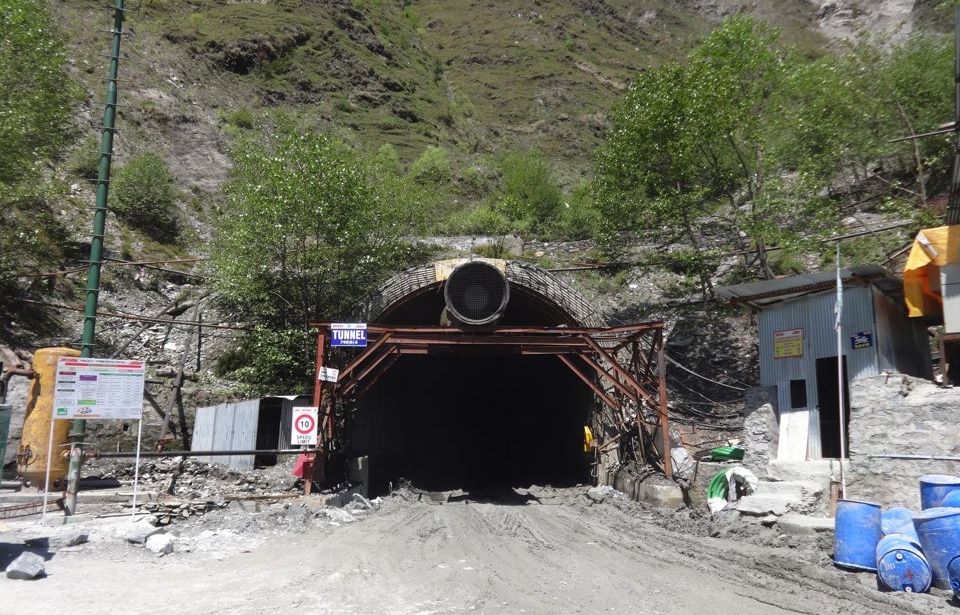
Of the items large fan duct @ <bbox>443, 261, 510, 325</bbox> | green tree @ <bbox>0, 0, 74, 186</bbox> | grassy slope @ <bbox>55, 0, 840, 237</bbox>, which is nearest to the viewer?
large fan duct @ <bbox>443, 261, 510, 325</bbox>

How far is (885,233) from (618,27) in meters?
114

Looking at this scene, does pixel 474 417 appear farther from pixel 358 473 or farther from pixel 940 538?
pixel 940 538

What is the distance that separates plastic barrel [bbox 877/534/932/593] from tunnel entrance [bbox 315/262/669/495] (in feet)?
26.1

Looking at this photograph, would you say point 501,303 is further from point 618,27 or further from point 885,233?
point 618,27

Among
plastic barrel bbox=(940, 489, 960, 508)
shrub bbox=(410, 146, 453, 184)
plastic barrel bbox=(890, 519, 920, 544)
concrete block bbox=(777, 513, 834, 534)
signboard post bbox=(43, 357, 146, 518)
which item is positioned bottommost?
concrete block bbox=(777, 513, 834, 534)

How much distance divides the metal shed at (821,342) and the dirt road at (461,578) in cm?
390

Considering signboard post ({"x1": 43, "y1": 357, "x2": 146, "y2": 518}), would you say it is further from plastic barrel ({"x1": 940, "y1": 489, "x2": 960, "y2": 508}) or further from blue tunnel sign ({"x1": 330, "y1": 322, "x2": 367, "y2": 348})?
plastic barrel ({"x1": 940, "y1": 489, "x2": 960, "y2": 508})

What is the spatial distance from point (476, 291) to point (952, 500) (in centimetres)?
1113

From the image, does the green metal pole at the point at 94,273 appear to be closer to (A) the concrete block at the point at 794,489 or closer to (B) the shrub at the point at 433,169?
(A) the concrete block at the point at 794,489

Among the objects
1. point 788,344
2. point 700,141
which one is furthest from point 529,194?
point 788,344

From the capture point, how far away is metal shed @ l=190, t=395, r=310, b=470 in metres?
16.8

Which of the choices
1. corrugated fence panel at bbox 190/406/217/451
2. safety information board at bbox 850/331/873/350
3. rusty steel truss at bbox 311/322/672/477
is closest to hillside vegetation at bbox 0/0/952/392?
corrugated fence panel at bbox 190/406/217/451

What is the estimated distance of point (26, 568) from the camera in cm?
748

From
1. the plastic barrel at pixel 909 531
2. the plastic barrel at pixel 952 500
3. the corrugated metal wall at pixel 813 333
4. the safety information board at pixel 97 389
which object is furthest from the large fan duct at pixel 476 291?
the plastic barrel at pixel 952 500
